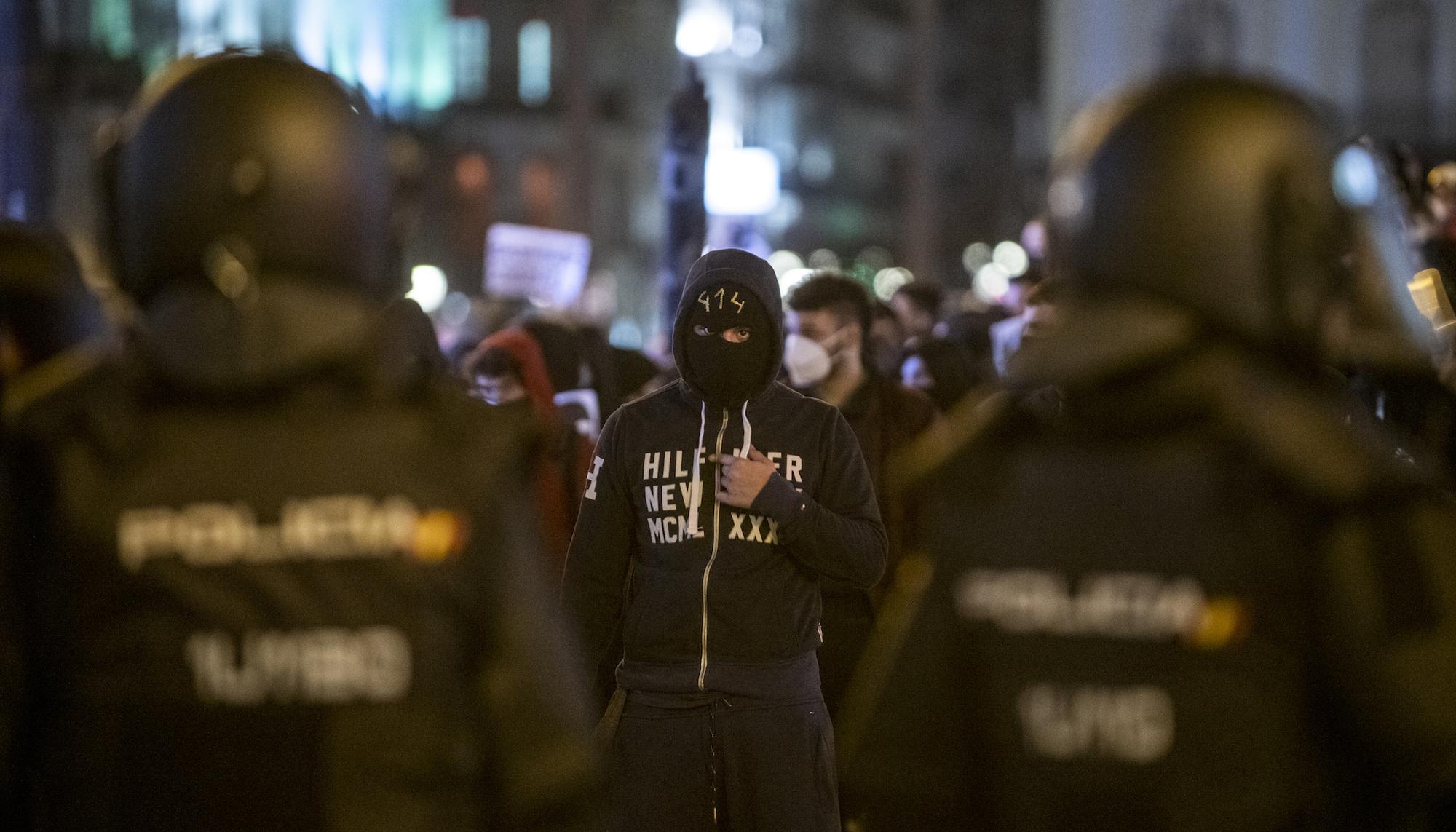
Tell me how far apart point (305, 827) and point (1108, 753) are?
1.08 meters

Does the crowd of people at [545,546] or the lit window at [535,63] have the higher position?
the lit window at [535,63]

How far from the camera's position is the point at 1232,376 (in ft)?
7.04

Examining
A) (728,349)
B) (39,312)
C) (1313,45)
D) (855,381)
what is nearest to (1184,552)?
(39,312)

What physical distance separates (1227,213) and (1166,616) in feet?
1.80

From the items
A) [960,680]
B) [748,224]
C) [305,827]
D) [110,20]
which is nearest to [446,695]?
[305,827]

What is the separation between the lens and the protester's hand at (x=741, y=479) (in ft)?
Result: 14.2

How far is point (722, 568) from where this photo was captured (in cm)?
436

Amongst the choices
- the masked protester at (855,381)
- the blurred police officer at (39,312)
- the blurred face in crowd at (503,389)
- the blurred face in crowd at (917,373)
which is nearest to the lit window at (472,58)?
the blurred face in crowd at (917,373)

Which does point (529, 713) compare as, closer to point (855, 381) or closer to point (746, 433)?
point (746, 433)

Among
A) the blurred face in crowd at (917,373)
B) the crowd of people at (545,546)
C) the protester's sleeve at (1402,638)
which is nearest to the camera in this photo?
the protester's sleeve at (1402,638)

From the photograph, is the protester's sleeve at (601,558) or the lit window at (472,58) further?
the lit window at (472,58)

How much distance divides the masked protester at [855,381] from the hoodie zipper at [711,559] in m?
1.37

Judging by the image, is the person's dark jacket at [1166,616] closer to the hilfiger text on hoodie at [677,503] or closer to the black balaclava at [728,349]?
the hilfiger text on hoodie at [677,503]

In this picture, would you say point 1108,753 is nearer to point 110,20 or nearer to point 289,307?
point 289,307
